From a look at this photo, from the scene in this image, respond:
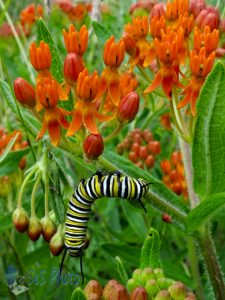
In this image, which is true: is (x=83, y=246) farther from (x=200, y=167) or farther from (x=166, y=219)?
(x=200, y=167)

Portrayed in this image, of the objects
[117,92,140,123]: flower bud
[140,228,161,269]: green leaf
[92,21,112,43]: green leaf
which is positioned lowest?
[140,228,161,269]: green leaf

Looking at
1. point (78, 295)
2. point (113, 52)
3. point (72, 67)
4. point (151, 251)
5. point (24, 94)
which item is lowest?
point (78, 295)

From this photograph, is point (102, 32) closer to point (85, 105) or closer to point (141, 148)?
point (141, 148)

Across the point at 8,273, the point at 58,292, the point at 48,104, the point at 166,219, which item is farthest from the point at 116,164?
the point at 58,292

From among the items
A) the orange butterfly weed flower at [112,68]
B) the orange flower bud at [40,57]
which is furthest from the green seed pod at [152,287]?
the orange flower bud at [40,57]

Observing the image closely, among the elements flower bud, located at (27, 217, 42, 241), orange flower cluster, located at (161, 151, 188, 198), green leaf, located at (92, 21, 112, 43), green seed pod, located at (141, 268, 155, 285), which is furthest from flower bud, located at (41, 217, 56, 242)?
green leaf, located at (92, 21, 112, 43)

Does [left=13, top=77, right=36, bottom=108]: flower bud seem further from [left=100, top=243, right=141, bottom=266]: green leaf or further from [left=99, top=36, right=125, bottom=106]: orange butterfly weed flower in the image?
[left=100, top=243, right=141, bottom=266]: green leaf

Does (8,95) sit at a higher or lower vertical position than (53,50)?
lower

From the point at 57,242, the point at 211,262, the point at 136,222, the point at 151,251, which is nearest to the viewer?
the point at 151,251

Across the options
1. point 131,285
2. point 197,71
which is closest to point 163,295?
point 131,285
